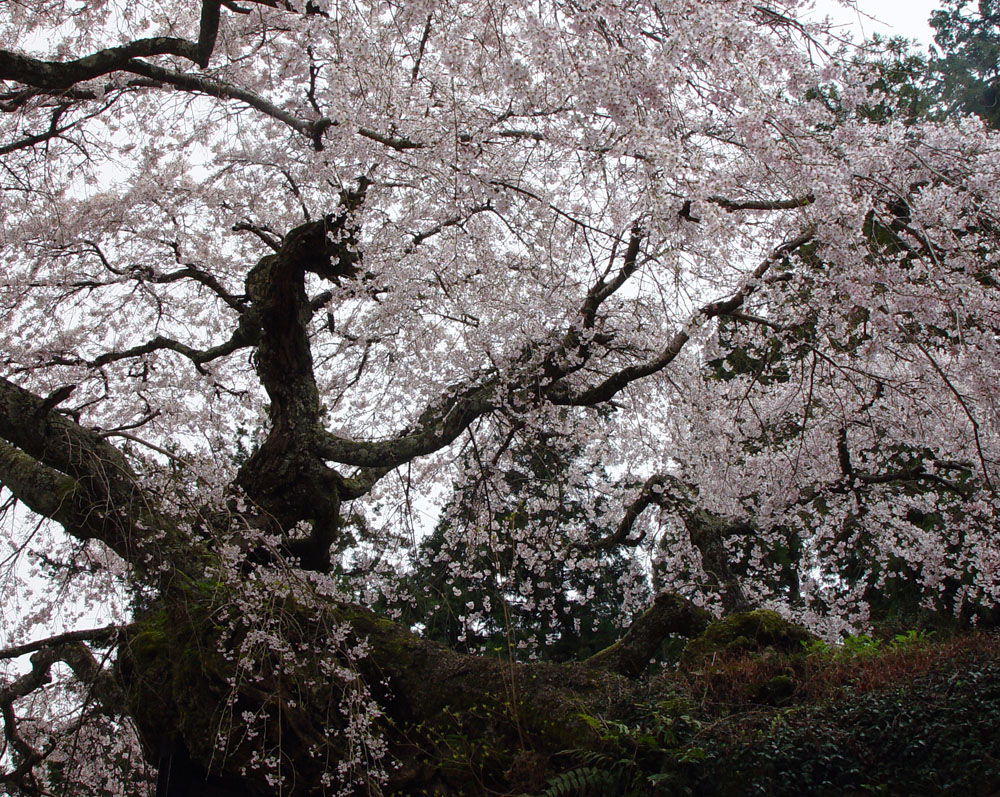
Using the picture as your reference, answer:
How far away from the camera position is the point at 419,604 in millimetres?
8398

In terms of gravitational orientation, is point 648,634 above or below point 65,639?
below

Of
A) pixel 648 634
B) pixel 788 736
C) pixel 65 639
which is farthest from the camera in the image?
pixel 648 634

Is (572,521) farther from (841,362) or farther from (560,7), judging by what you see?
(560,7)

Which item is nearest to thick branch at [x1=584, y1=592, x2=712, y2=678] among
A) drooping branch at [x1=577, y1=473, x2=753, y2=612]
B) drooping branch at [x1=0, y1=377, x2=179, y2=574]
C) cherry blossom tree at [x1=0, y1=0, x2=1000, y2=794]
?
cherry blossom tree at [x1=0, y1=0, x2=1000, y2=794]

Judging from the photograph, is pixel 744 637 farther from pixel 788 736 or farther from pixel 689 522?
pixel 689 522

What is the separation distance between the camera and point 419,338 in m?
6.90

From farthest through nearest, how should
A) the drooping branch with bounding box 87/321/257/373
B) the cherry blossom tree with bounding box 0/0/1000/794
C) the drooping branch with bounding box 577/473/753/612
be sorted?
1. the drooping branch with bounding box 577/473/753/612
2. the drooping branch with bounding box 87/321/257/373
3. the cherry blossom tree with bounding box 0/0/1000/794

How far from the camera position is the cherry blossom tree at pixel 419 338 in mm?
3334

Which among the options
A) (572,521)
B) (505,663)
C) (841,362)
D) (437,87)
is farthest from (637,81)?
(572,521)

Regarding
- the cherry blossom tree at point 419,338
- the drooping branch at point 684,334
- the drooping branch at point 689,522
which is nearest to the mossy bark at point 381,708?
the cherry blossom tree at point 419,338

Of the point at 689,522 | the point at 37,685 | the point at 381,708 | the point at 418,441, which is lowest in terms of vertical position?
the point at 381,708

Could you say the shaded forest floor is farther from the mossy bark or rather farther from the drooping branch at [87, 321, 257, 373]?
the drooping branch at [87, 321, 257, 373]

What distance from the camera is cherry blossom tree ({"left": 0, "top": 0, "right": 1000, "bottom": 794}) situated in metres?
3.33

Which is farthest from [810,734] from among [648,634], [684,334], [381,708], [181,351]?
[181,351]
